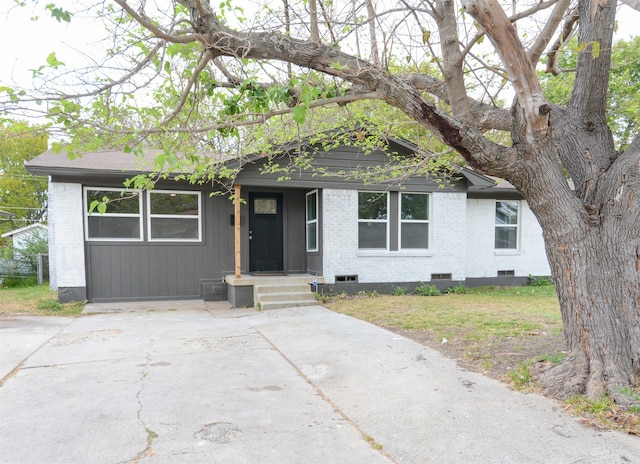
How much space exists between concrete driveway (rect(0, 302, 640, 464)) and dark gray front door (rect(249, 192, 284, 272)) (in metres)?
4.82

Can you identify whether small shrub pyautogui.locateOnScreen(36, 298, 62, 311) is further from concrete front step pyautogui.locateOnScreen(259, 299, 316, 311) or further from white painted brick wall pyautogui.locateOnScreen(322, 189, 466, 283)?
white painted brick wall pyautogui.locateOnScreen(322, 189, 466, 283)

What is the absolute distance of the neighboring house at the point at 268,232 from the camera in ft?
30.9

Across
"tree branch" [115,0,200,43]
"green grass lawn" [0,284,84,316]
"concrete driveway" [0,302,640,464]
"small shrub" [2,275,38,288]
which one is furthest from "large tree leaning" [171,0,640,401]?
"small shrub" [2,275,38,288]

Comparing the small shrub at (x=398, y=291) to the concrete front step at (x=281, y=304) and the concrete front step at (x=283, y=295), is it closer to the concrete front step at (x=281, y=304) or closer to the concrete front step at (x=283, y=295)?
the concrete front step at (x=283, y=295)


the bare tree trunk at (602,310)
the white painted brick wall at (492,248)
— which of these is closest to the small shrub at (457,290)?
the white painted brick wall at (492,248)

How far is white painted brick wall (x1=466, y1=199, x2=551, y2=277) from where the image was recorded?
12086 millimetres

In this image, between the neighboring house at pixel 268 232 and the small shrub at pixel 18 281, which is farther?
the small shrub at pixel 18 281

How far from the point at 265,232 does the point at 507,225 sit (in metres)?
7.24

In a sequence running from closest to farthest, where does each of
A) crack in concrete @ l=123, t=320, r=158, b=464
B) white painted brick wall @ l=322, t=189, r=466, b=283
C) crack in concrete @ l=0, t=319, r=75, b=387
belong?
crack in concrete @ l=123, t=320, r=158, b=464 < crack in concrete @ l=0, t=319, r=75, b=387 < white painted brick wall @ l=322, t=189, r=466, b=283

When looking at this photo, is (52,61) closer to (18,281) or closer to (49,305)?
(49,305)

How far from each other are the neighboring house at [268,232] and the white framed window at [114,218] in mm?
24

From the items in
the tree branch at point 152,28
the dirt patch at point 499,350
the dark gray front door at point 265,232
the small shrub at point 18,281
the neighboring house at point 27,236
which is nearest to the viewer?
the tree branch at point 152,28

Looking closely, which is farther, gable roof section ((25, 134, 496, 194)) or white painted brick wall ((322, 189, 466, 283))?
white painted brick wall ((322, 189, 466, 283))

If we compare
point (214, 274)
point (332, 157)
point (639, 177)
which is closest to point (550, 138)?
point (639, 177)
